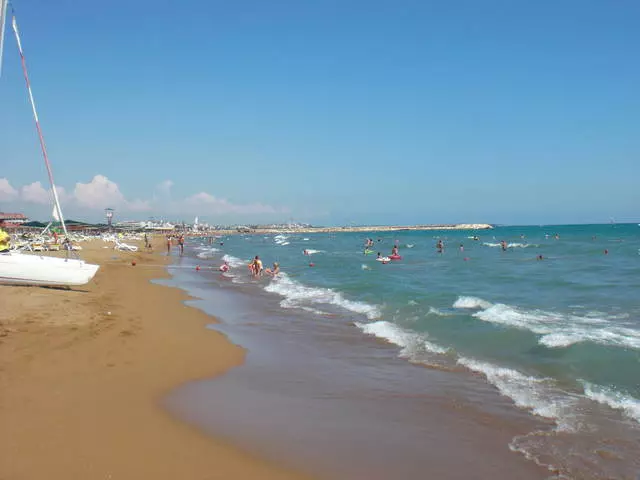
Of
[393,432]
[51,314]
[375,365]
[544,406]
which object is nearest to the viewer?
[393,432]

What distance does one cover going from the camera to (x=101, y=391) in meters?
7.16

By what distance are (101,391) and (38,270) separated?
9921 mm

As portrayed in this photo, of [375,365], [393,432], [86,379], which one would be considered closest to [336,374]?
[375,365]

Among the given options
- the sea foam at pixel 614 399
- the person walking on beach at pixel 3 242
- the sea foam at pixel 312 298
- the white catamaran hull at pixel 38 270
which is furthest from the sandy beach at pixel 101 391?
the sea foam at pixel 312 298

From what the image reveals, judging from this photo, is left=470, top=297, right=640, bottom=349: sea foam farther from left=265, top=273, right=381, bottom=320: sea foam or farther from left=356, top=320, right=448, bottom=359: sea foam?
left=265, top=273, right=381, bottom=320: sea foam

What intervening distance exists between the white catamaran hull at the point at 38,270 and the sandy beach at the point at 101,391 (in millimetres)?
1498

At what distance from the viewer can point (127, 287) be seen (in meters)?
20.3

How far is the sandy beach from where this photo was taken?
16.6 ft

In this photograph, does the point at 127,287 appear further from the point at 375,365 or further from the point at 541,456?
the point at 541,456

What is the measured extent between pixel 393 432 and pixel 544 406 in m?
2.75

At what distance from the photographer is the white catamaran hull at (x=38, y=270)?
1467 cm

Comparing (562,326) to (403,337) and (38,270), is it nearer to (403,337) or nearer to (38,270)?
(403,337)

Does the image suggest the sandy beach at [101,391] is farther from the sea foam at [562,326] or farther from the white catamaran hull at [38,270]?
the sea foam at [562,326]

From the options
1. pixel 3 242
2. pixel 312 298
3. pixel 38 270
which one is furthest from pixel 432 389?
pixel 3 242
